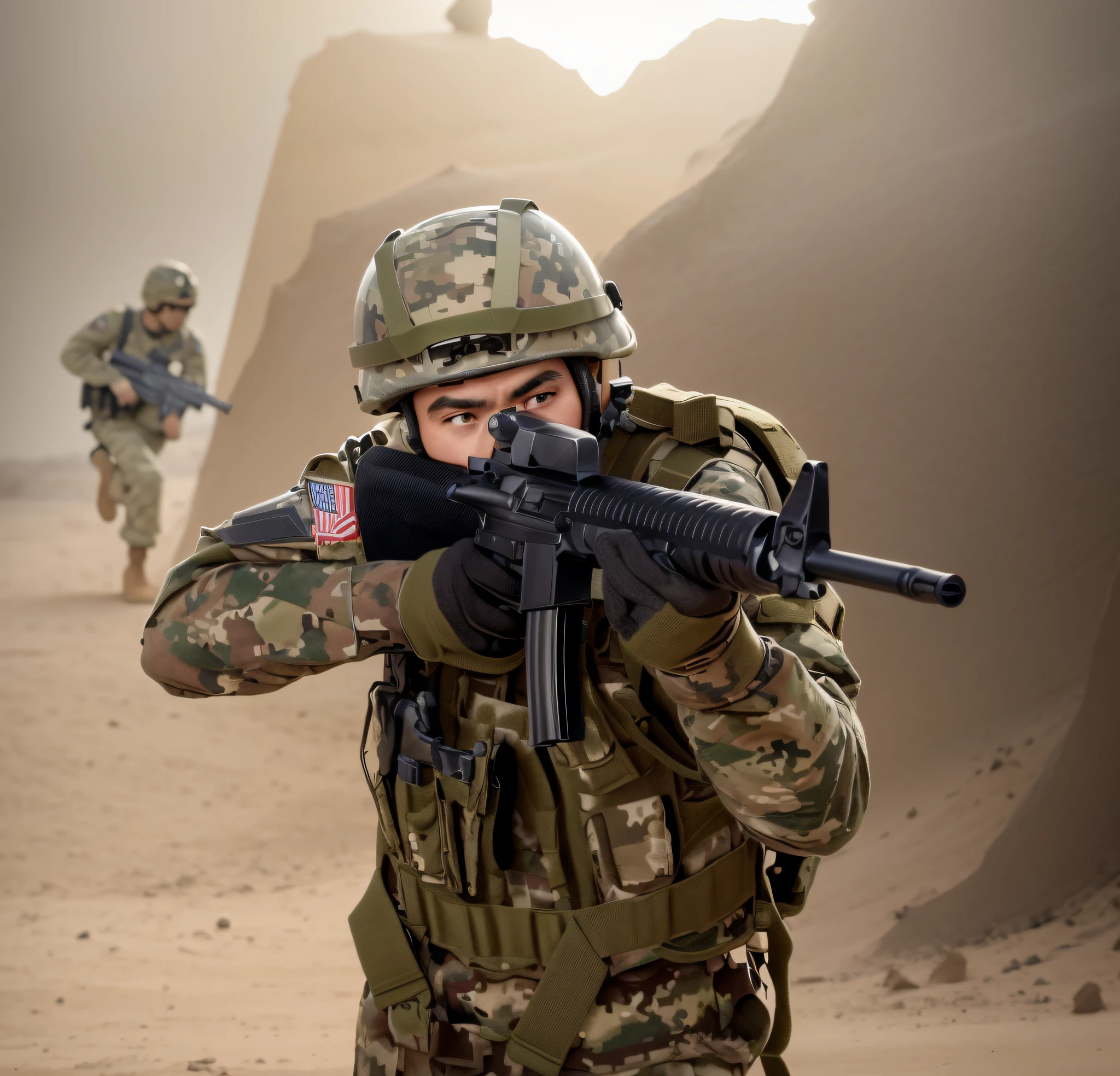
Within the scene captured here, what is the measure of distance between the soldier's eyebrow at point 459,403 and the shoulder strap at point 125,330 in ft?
29.2

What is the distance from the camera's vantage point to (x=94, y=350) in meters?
10.4

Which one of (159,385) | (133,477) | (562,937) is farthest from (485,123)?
(562,937)

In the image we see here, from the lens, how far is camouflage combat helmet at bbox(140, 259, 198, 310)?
10.2 metres

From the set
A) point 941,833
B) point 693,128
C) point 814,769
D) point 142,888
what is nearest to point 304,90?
point 693,128

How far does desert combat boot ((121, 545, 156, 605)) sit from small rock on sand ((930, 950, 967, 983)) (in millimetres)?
8205

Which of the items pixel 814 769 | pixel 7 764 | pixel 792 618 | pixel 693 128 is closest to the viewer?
pixel 814 769

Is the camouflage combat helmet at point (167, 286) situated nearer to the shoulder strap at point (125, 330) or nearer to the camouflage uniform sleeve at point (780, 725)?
the shoulder strap at point (125, 330)

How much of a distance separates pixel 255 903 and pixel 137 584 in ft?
18.4

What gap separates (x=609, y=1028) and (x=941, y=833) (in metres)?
3.29

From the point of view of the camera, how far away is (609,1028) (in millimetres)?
2125

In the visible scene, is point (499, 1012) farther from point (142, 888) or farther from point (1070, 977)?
point (142, 888)

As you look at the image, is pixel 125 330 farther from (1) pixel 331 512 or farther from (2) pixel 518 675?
(2) pixel 518 675

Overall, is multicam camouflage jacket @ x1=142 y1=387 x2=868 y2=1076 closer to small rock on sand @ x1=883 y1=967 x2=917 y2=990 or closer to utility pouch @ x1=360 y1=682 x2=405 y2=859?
utility pouch @ x1=360 y1=682 x2=405 y2=859

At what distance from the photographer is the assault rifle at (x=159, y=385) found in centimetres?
1027
